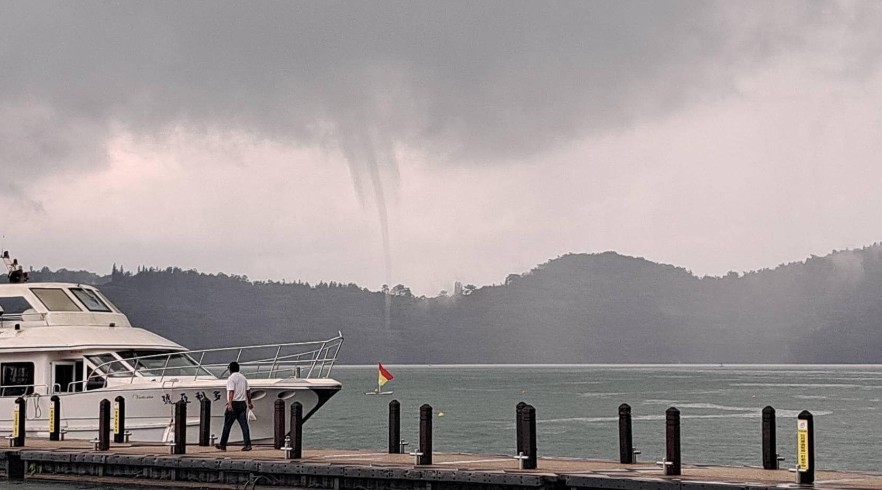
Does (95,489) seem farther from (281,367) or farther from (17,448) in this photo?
(281,367)

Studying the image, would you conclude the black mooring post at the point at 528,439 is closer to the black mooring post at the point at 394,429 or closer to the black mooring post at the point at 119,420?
the black mooring post at the point at 394,429

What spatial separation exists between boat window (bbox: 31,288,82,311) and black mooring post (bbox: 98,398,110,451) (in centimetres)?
741

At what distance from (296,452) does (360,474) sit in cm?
283

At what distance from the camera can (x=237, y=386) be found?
28.0m

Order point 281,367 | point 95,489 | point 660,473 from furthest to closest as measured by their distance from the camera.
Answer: point 281,367, point 95,489, point 660,473

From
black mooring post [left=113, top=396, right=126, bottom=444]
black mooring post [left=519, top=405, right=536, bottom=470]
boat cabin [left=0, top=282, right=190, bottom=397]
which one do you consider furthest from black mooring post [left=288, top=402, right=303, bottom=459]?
boat cabin [left=0, top=282, right=190, bottom=397]

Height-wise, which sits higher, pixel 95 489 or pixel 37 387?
pixel 37 387

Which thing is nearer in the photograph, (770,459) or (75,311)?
(770,459)

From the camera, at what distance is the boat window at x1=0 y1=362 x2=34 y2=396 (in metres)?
34.7

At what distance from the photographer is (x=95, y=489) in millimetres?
28344

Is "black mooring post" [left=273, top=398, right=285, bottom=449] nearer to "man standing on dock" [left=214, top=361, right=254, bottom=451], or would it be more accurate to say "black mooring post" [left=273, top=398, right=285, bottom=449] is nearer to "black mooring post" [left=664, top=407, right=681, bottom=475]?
"man standing on dock" [left=214, top=361, right=254, bottom=451]

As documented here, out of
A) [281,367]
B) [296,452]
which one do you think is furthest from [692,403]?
[296,452]

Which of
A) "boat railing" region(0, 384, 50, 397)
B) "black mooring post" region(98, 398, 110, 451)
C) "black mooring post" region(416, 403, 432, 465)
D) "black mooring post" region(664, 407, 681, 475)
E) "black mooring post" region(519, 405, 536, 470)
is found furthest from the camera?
"boat railing" region(0, 384, 50, 397)

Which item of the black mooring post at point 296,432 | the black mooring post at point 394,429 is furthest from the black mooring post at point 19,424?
the black mooring post at point 394,429
